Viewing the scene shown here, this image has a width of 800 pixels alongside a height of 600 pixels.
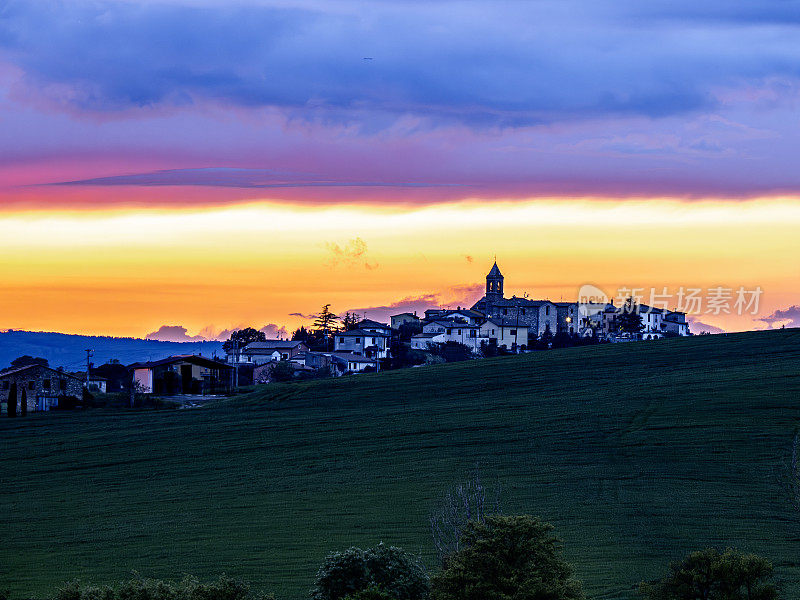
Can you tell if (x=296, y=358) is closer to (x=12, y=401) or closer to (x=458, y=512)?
(x=12, y=401)

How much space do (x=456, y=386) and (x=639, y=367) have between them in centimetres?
1892

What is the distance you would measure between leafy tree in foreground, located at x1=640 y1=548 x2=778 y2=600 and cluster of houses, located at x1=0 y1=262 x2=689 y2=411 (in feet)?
251

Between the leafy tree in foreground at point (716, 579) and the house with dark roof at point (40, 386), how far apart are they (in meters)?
81.7

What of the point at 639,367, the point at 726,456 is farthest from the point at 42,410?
the point at 726,456

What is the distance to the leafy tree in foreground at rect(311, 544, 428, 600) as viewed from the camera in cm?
3741

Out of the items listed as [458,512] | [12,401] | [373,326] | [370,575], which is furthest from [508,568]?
[373,326]

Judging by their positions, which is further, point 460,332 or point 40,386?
point 460,332

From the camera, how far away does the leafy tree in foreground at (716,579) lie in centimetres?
3622

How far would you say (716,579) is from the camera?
3650 cm

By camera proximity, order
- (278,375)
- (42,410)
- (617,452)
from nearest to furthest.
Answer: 1. (617,452)
2. (42,410)
3. (278,375)

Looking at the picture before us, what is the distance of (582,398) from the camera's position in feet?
310

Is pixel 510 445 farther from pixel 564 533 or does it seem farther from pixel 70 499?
pixel 70 499

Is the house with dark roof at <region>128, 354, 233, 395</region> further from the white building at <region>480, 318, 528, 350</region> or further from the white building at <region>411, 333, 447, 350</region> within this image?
the white building at <region>480, 318, 528, 350</region>

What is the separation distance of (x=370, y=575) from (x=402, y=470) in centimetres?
3315
